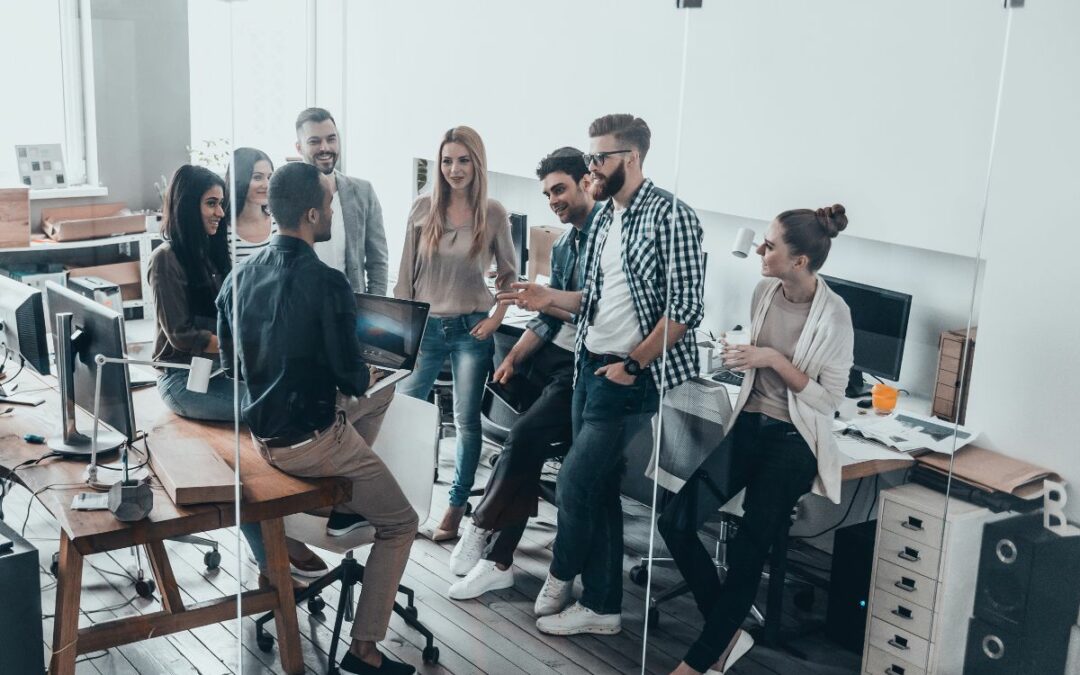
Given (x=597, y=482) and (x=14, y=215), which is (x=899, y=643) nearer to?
(x=597, y=482)

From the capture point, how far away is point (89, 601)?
2738 mm

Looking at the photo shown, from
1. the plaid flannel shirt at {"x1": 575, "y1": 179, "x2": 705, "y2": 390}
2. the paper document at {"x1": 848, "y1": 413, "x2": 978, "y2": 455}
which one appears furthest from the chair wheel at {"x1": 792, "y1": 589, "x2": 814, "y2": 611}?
the plaid flannel shirt at {"x1": 575, "y1": 179, "x2": 705, "y2": 390}

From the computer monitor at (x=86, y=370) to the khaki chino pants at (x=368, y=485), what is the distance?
376 mm

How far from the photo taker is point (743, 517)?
2900 millimetres

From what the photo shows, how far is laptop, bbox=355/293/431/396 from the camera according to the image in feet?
8.89

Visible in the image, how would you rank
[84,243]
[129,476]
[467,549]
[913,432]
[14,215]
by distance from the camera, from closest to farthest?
[14,215] → [84,243] → [129,476] → [913,432] → [467,549]

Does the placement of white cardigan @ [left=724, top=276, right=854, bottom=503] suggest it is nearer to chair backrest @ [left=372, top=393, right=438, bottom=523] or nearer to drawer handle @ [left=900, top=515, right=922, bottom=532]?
drawer handle @ [left=900, top=515, right=922, bottom=532]

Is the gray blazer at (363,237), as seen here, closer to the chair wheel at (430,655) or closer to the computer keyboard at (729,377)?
the computer keyboard at (729,377)

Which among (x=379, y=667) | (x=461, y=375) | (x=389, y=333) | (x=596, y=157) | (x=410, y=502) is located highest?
(x=596, y=157)

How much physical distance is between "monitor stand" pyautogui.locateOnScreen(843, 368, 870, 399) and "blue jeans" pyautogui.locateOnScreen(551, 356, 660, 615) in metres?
0.54

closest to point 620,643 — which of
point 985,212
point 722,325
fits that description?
point 722,325

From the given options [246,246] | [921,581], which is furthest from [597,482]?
[246,246]

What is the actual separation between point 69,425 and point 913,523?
2396 millimetres

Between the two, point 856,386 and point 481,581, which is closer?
point 856,386
